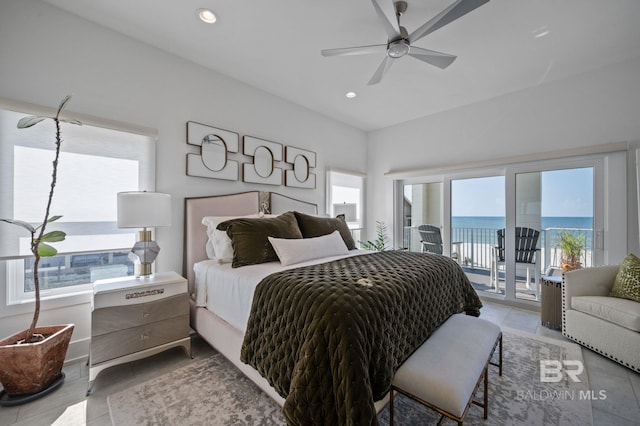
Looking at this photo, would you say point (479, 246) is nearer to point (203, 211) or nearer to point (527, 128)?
point (527, 128)

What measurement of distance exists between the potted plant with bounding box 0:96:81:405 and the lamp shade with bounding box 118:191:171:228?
0.37 m

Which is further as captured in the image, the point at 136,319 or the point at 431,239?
the point at 431,239

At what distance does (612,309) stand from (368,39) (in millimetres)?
3088

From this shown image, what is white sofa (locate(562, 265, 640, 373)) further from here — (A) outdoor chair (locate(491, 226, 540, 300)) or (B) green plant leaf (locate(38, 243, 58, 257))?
(B) green plant leaf (locate(38, 243, 58, 257))

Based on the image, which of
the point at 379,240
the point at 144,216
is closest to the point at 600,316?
the point at 379,240

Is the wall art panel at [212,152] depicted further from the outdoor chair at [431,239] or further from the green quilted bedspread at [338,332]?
the outdoor chair at [431,239]

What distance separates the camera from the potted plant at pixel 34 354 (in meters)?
1.60

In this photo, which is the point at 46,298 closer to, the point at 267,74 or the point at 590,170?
the point at 267,74

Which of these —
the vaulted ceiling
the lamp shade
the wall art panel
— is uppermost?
the vaulted ceiling

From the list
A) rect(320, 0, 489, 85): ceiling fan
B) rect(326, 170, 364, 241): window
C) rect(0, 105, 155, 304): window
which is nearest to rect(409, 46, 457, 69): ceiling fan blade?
rect(320, 0, 489, 85): ceiling fan

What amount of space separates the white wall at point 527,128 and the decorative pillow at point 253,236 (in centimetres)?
286

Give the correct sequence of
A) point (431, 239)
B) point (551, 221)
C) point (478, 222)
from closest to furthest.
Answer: point (551, 221), point (478, 222), point (431, 239)

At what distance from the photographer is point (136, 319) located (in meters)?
1.92

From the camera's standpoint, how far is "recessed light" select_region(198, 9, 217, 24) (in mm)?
2088
